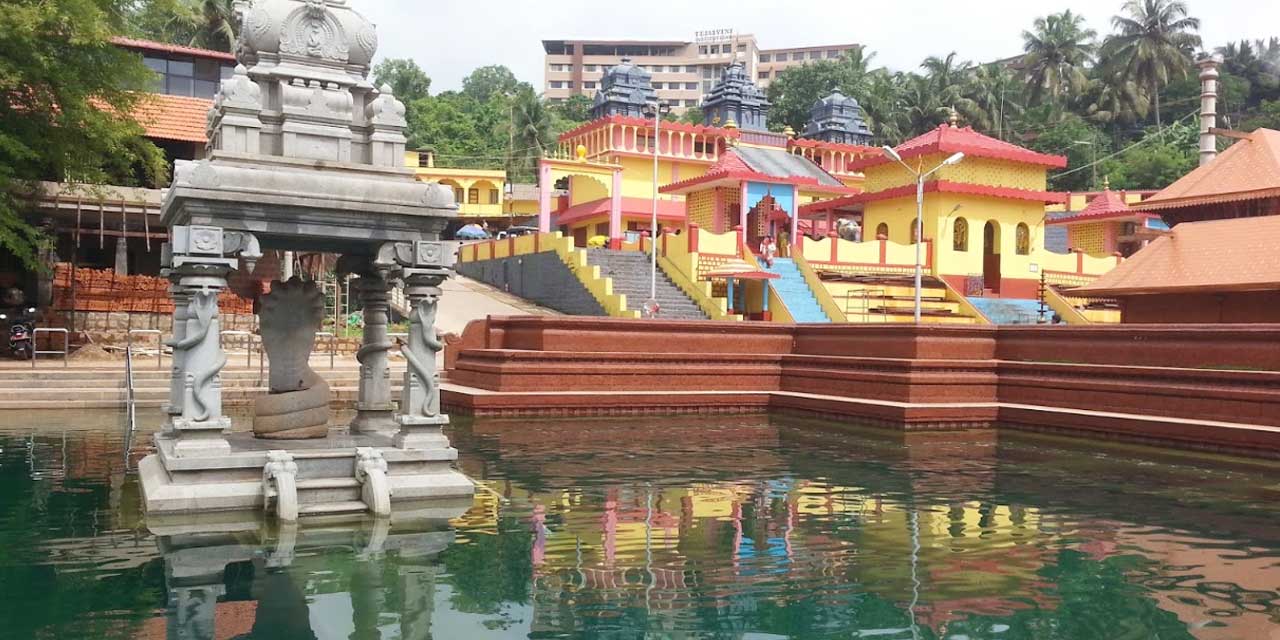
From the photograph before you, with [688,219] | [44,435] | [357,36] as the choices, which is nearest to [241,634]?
[357,36]

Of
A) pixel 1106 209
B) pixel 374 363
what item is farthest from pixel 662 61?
pixel 374 363

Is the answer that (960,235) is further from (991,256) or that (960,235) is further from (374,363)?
(374,363)

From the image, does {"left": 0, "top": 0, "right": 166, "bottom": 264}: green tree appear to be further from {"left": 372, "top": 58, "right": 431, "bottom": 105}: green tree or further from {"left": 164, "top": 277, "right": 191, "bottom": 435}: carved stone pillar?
{"left": 372, "top": 58, "right": 431, "bottom": 105}: green tree

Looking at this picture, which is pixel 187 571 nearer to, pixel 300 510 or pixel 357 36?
pixel 300 510

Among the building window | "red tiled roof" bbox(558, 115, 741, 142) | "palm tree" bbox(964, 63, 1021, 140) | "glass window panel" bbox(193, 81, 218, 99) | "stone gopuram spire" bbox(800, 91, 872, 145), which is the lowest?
the building window

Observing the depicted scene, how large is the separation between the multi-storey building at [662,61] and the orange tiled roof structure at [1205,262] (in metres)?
120

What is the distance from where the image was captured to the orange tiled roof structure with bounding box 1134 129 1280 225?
78.5 feet

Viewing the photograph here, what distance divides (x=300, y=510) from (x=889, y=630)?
546 cm

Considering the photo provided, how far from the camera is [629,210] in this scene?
47.8 meters

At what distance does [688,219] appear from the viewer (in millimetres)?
42000

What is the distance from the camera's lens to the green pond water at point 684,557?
6625mm

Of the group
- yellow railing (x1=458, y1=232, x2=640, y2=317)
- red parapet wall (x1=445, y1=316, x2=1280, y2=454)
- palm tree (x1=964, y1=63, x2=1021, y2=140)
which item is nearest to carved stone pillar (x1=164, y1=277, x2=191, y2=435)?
red parapet wall (x1=445, y1=316, x2=1280, y2=454)

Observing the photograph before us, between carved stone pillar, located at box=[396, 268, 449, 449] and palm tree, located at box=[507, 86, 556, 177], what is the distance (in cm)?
6412

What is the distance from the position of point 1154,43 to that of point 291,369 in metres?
75.0
